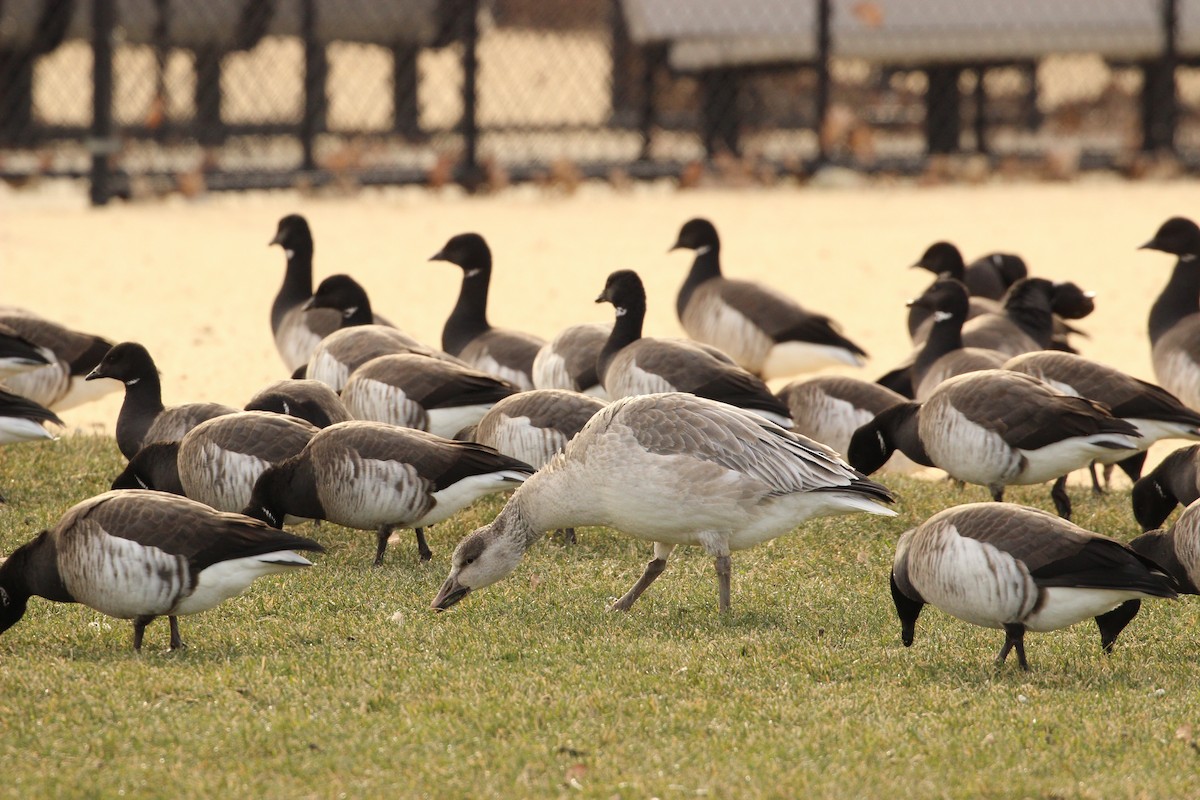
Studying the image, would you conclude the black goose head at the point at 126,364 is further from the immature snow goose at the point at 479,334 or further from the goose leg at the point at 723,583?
the goose leg at the point at 723,583

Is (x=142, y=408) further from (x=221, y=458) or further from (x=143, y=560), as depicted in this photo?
(x=143, y=560)

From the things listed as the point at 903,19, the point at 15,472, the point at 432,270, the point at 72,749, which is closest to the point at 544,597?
the point at 72,749

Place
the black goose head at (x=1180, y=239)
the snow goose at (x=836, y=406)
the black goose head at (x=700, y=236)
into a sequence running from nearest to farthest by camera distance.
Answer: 1. the snow goose at (x=836, y=406)
2. the black goose head at (x=1180, y=239)
3. the black goose head at (x=700, y=236)

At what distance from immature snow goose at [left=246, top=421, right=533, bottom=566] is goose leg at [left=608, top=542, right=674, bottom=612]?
0.68 m

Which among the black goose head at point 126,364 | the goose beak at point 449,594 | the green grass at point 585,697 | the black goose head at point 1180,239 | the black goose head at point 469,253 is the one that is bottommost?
the green grass at point 585,697

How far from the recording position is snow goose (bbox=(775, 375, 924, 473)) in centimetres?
895

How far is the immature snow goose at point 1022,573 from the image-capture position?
5.50 meters

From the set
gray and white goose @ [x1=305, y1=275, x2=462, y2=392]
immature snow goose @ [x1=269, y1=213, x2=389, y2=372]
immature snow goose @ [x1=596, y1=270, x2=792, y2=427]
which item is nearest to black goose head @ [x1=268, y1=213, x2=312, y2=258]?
immature snow goose @ [x1=269, y1=213, x2=389, y2=372]

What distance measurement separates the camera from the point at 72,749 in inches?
186

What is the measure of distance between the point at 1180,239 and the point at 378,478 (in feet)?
20.7

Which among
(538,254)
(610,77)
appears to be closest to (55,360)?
(538,254)

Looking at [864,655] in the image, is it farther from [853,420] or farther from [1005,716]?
[853,420]

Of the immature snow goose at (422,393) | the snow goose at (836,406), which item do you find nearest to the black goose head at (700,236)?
the snow goose at (836,406)

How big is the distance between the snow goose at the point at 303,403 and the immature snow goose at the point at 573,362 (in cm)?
175
